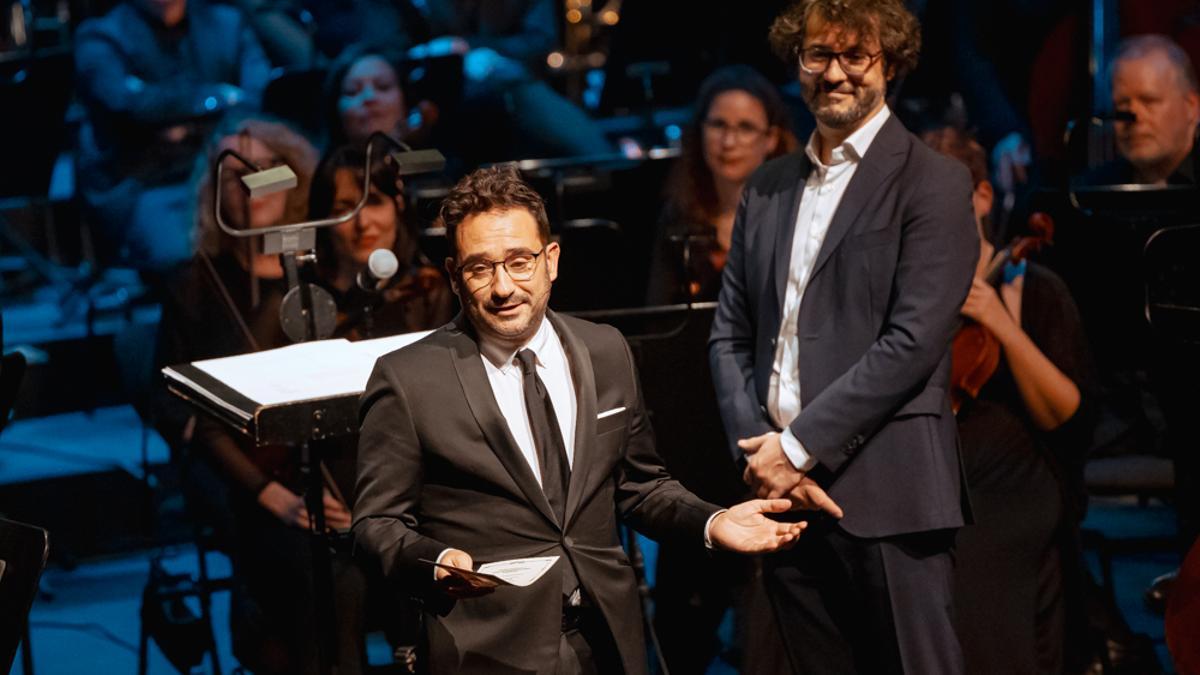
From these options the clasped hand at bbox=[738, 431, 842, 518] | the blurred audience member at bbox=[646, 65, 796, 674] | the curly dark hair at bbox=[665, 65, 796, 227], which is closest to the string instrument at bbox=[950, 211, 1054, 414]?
the blurred audience member at bbox=[646, 65, 796, 674]

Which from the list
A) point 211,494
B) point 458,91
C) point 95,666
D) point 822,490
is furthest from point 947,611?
point 458,91

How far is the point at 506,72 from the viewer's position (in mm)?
7078

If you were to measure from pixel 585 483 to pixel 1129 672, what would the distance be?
2218 millimetres

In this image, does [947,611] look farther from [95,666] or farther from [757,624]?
[95,666]

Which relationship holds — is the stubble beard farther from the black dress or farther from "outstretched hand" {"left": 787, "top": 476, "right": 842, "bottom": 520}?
the black dress

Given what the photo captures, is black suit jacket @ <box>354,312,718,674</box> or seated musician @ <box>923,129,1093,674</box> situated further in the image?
seated musician @ <box>923,129,1093,674</box>

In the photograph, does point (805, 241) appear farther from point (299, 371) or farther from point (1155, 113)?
point (1155, 113)

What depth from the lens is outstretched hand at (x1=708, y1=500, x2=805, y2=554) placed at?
8.50 feet

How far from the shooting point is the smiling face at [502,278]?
2.61m

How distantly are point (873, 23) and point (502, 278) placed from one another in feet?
3.48

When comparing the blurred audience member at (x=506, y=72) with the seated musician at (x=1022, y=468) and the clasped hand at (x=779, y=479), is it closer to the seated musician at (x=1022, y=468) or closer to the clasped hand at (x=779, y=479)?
the seated musician at (x=1022, y=468)

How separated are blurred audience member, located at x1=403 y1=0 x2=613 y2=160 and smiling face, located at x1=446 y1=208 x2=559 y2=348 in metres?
4.15

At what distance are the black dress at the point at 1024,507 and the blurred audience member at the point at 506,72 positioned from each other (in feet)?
10.8

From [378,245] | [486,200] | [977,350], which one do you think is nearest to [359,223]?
[378,245]
